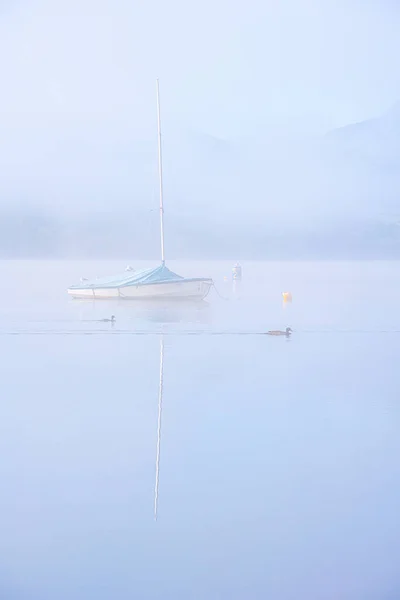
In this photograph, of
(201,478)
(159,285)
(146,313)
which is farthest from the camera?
(159,285)

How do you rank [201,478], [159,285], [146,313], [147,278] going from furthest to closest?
[147,278] < [159,285] < [146,313] < [201,478]

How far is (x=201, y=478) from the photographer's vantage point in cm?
333

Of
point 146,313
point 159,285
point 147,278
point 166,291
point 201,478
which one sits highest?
point 147,278

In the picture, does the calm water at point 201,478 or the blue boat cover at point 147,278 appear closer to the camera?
the calm water at point 201,478

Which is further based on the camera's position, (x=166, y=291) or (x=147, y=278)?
(x=147, y=278)

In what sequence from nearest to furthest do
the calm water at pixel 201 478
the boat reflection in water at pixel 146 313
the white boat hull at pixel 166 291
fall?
the calm water at pixel 201 478 < the boat reflection in water at pixel 146 313 < the white boat hull at pixel 166 291

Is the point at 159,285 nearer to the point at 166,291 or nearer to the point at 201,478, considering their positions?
the point at 166,291

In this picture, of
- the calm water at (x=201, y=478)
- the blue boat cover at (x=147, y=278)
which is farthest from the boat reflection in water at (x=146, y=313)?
the calm water at (x=201, y=478)

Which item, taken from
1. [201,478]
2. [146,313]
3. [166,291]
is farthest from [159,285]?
[201,478]

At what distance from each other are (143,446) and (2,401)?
1627 mm

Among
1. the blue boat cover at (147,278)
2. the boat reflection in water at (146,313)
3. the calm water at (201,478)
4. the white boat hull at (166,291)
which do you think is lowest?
the calm water at (201,478)

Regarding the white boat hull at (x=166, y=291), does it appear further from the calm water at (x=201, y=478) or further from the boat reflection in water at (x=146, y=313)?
the calm water at (x=201, y=478)

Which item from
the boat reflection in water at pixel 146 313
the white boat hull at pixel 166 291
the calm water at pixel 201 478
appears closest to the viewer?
the calm water at pixel 201 478

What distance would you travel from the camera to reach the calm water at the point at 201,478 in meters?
2.42
